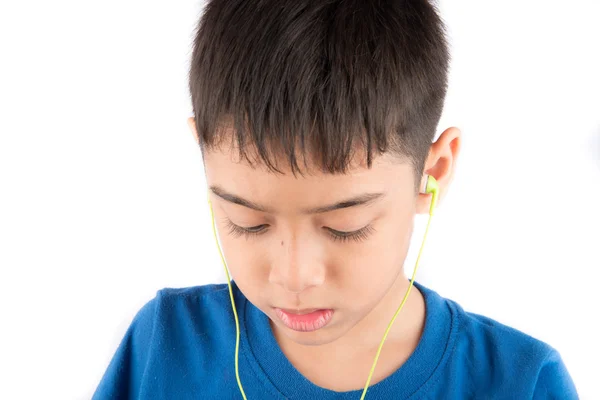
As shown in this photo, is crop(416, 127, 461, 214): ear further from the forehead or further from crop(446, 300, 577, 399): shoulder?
crop(446, 300, 577, 399): shoulder

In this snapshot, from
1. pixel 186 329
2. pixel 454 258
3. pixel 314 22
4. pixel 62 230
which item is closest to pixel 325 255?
pixel 314 22

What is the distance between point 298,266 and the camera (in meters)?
0.92

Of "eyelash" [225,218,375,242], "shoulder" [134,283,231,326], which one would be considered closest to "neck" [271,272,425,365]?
"shoulder" [134,283,231,326]

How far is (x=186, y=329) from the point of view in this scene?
1219 millimetres

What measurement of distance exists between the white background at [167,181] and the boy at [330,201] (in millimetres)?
256

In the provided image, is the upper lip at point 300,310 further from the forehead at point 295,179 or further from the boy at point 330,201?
the forehead at point 295,179

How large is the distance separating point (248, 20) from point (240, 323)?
487mm

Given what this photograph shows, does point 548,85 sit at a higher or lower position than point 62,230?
higher

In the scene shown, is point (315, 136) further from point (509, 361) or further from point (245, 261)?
point (509, 361)

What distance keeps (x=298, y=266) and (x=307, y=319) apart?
11cm

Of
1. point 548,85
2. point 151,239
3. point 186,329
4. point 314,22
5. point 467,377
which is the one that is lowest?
point 467,377

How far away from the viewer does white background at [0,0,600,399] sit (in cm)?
133

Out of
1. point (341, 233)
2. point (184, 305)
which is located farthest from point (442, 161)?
point (184, 305)

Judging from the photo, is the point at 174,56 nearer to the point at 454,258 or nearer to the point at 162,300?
the point at 162,300
